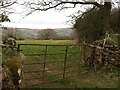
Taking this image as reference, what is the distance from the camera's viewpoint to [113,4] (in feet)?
46.7

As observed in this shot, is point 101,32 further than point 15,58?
Yes

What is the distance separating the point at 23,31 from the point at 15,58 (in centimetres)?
440

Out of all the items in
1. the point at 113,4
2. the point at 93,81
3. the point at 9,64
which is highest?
the point at 113,4

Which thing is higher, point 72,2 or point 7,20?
point 72,2

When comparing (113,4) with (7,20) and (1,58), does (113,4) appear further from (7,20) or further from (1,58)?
(1,58)

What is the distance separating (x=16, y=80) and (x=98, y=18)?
908cm

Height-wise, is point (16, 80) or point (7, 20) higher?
point (7, 20)

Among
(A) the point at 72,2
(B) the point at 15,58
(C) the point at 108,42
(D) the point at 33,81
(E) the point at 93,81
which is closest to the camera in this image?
(B) the point at 15,58

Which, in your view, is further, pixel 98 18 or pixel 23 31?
pixel 98 18

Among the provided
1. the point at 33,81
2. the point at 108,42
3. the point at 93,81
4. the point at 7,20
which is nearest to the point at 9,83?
the point at 33,81

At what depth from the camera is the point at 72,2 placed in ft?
50.3

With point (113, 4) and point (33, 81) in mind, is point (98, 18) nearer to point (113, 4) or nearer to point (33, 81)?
point (113, 4)

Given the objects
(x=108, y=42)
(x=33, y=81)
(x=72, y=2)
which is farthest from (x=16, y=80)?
(x=72, y=2)

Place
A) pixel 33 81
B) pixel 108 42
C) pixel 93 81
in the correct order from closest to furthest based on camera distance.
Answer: pixel 33 81 → pixel 93 81 → pixel 108 42
